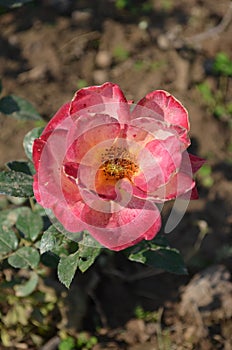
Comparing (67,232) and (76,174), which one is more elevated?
(76,174)

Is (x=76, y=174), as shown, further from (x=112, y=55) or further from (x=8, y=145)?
(x=112, y=55)

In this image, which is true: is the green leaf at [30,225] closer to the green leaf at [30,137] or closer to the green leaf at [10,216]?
the green leaf at [10,216]

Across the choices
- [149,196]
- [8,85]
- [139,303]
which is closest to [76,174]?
[149,196]

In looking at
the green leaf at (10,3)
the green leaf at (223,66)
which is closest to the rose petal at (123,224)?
the green leaf at (10,3)

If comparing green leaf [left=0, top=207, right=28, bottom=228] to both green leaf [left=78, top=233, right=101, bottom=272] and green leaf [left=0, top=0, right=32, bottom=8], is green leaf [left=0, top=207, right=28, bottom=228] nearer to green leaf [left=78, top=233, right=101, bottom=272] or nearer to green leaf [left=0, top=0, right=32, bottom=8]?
green leaf [left=78, top=233, right=101, bottom=272]

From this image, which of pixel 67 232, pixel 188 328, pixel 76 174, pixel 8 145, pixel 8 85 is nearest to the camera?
pixel 76 174

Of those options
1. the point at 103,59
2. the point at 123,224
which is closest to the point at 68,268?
the point at 123,224
